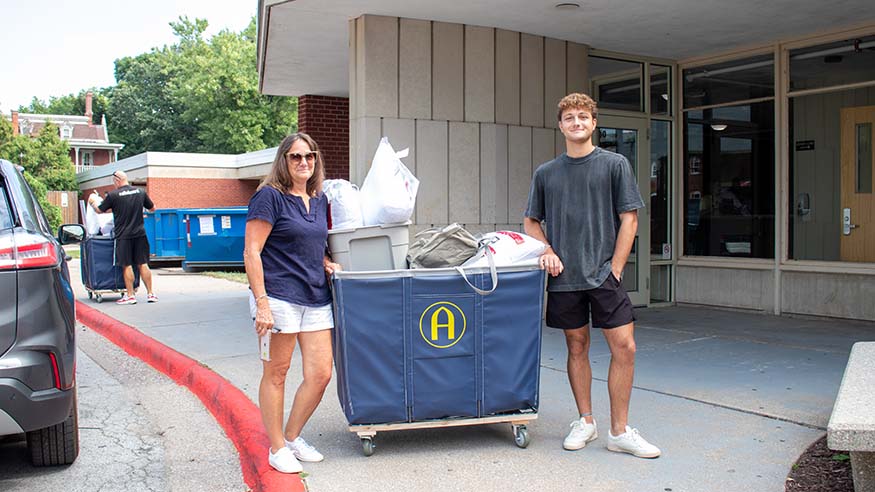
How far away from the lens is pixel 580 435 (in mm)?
4461

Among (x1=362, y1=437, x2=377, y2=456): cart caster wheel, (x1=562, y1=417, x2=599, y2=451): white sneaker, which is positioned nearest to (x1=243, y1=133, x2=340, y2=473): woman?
(x1=362, y1=437, x2=377, y2=456): cart caster wheel

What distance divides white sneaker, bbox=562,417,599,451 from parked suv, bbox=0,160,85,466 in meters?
2.65

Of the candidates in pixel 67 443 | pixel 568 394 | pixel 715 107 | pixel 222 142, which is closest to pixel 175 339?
pixel 67 443

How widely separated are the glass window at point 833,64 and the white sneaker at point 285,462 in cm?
774

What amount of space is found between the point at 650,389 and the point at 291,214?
3.10 metres

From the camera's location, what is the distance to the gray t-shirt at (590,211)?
429cm

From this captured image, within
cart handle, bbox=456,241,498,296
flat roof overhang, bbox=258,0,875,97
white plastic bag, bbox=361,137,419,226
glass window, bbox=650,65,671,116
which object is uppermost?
flat roof overhang, bbox=258,0,875,97

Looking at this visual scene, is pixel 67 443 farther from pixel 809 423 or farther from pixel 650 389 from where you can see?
pixel 809 423

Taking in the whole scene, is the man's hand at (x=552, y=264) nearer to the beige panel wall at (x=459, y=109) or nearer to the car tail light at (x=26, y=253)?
the car tail light at (x=26, y=253)

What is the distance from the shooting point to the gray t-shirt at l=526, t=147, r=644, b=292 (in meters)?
4.29

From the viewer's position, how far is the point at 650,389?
19.0ft

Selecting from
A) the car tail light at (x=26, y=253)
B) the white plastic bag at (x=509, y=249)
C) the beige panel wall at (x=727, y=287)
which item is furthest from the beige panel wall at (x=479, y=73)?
the car tail light at (x=26, y=253)

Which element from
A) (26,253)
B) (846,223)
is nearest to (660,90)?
(846,223)

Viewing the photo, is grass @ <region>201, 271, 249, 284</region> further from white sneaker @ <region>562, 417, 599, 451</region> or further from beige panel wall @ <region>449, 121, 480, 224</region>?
white sneaker @ <region>562, 417, 599, 451</region>
